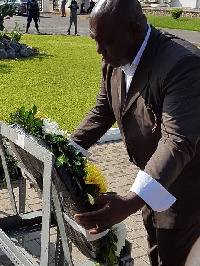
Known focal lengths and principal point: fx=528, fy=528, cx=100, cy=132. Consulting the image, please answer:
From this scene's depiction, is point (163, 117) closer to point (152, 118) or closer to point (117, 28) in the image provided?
point (152, 118)

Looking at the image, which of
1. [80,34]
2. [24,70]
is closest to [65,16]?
[80,34]

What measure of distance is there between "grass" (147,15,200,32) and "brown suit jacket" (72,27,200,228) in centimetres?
2613

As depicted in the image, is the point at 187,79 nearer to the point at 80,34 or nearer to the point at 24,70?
the point at 24,70

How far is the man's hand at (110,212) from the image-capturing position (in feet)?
6.84

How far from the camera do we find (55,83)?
11.7m

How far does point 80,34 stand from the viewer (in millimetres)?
24047

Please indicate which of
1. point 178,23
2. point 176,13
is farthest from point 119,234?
point 176,13

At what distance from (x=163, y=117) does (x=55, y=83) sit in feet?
31.2

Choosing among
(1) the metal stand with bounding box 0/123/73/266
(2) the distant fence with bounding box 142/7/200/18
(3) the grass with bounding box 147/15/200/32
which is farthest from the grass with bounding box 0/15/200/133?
(2) the distant fence with bounding box 142/7/200/18

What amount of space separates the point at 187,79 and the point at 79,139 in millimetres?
914

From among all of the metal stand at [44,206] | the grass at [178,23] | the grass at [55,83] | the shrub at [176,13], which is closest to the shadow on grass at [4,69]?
the grass at [55,83]

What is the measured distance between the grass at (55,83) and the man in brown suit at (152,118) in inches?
197

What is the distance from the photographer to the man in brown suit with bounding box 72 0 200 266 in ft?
7.11

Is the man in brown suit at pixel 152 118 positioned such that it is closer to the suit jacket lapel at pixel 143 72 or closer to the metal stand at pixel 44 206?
the suit jacket lapel at pixel 143 72
